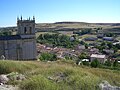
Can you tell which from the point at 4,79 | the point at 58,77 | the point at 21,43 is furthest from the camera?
the point at 21,43

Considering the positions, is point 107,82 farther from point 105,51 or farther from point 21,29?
point 105,51

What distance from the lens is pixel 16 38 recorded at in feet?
99.1

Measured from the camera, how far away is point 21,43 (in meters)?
30.6

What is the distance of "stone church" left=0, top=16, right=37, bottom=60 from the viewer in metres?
30.1

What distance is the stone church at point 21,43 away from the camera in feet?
98.7

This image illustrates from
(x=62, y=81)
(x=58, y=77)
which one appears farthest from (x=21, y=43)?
(x=62, y=81)

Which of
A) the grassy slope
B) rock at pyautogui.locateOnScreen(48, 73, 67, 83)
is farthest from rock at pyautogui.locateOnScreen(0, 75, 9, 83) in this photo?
rock at pyautogui.locateOnScreen(48, 73, 67, 83)

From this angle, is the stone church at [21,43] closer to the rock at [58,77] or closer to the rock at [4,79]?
the rock at [58,77]

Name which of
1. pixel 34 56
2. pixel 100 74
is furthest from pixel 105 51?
pixel 100 74

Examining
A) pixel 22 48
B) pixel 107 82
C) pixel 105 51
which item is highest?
pixel 107 82

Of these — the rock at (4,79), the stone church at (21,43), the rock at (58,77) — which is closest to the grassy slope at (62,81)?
the rock at (58,77)

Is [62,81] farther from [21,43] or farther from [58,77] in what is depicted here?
[21,43]

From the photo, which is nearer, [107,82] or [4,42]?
[107,82]

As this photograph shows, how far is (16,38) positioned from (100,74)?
2180 centimetres
